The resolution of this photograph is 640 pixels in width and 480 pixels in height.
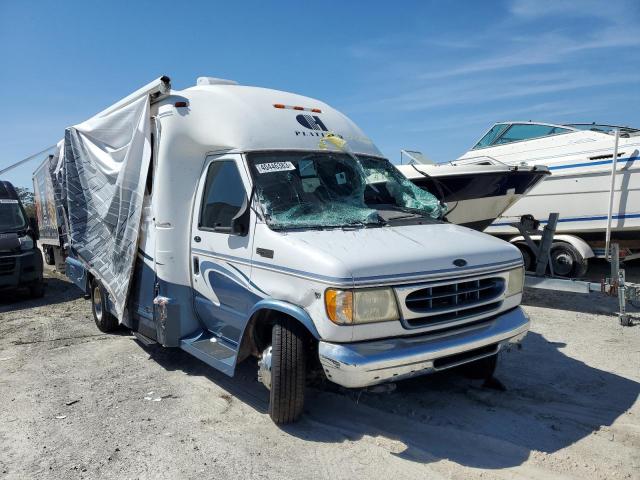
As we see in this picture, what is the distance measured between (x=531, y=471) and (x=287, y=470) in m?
1.60

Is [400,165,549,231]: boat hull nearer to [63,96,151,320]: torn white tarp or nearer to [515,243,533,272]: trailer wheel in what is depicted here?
[515,243,533,272]: trailer wheel

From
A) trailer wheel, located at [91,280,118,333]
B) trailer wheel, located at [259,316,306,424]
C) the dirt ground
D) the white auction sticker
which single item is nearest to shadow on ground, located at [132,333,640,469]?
the dirt ground

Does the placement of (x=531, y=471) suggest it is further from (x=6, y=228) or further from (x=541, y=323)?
(x=6, y=228)

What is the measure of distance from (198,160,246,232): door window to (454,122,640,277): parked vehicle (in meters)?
5.88

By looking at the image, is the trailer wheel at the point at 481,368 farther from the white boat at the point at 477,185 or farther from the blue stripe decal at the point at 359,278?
the white boat at the point at 477,185

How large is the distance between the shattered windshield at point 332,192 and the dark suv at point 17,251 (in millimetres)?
7111

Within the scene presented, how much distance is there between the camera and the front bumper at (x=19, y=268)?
9328 millimetres

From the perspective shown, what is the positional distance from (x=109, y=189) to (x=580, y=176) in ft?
27.3

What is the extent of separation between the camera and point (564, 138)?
10.4 meters

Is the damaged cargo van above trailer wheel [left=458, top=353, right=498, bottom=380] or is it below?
above

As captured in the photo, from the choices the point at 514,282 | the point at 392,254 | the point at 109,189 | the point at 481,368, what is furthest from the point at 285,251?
the point at 109,189

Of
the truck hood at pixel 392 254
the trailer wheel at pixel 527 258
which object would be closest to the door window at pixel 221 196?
the truck hood at pixel 392 254

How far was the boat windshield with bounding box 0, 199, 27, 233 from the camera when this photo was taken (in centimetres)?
988

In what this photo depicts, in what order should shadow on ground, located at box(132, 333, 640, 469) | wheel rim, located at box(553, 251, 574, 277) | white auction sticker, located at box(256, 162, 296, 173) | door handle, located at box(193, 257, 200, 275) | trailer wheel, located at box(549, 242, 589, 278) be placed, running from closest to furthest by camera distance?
1. shadow on ground, located at box(132, 333, 640, 469)
2. white auction sticker, located at box(256, 162, 296, 173)
3. door handle, located at box(193, 257, 200, 275)
4. trailer wheel, located at box(549, 242, 589, 278)
5. wheel rim, located at box(553, 251, 574, 277)
